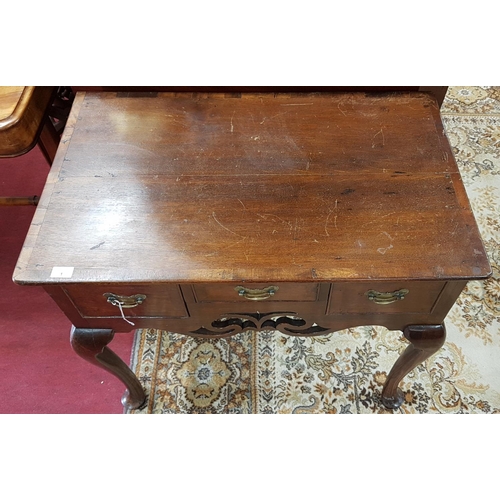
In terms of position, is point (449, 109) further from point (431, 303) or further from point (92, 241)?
point (92, 241)

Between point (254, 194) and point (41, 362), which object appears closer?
point (254, 194)

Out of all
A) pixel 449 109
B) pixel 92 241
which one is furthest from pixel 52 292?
pixel 449 109

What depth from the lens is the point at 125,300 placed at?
2.84 ft

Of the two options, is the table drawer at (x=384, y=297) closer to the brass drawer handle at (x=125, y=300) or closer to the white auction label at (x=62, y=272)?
the brass drawer handle at (x=125, y=300)

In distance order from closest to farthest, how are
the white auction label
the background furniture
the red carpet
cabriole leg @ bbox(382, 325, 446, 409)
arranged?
the white auction label < cabriole leg @ bbox(382, 325, 446, 409) < the background furniture < the red carpet

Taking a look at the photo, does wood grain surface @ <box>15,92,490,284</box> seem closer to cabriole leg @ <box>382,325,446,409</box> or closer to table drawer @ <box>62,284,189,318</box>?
table drawer @ <box>62,284,189,318</box>

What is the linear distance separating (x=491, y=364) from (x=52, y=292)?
47.1 inches

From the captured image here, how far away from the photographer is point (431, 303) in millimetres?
871

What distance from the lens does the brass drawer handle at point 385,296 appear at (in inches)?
32.9

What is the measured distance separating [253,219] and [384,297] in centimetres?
29

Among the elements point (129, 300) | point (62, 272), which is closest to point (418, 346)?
point (129, 300)

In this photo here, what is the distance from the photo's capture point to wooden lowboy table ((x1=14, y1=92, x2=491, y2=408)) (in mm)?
794

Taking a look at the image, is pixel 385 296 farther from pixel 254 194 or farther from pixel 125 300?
pixel 125 300

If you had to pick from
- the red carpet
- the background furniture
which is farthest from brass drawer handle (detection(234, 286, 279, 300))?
the background furniture
